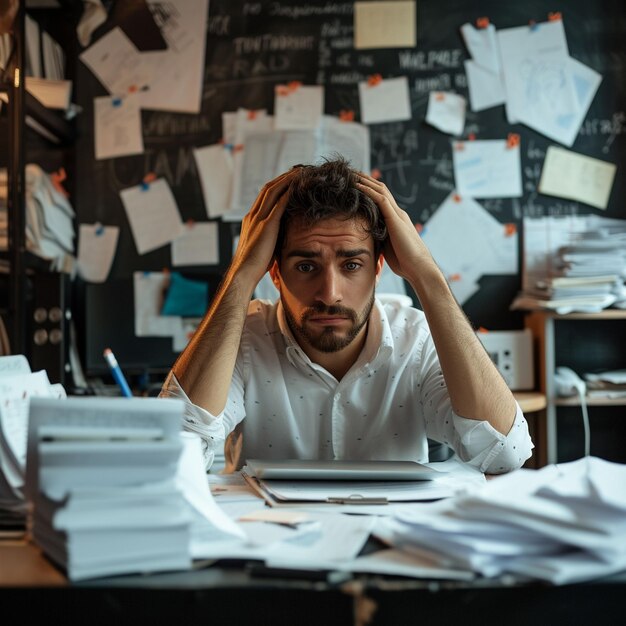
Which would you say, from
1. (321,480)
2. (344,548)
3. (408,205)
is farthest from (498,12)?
(344,548)

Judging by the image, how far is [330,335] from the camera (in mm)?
1483

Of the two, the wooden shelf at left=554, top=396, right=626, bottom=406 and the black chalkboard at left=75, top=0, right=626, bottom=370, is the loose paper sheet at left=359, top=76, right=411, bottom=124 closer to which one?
the black chalkboard at left=75, top=0, right=626, bottom=370

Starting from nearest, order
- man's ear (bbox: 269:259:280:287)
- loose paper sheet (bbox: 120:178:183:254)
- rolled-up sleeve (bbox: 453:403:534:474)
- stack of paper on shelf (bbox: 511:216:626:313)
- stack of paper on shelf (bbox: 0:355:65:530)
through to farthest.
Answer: stack of paper on shelf (bbox: 0:355:65:530), rolled-up sleeve (bbox: 453:403:534:474), man's ear (bbox: 269:259:280:287), stack of paper on shelf (bbox: 511:216:626:313), loose paper sheet (bbox: 120:178:183:254)

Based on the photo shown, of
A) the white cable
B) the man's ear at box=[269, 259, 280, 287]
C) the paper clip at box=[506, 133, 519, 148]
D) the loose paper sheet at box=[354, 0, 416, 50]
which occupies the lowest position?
the white cable

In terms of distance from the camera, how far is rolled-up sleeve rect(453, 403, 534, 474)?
4.25 feet

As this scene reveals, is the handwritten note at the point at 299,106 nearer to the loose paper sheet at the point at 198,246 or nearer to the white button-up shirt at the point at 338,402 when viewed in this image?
the loose paper sheet at the point at 198,246

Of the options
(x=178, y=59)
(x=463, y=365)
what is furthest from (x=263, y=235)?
(x=178, y=59)

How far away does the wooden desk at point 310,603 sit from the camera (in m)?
0.63

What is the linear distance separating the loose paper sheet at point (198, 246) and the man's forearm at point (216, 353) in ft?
5.03

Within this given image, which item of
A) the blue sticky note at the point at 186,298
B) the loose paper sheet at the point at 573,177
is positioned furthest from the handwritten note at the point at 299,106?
the loose paper sheet at the point at 573,177

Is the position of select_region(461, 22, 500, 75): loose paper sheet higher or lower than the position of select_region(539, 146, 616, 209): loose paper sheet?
higher

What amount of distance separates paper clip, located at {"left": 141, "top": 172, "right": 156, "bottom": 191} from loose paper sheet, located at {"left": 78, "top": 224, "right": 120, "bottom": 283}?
220 millimetres

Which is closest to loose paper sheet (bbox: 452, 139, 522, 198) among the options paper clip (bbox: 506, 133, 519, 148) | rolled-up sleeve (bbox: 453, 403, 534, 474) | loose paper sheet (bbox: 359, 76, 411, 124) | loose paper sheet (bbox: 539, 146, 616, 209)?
paper clip (bbox: 506, 133, 519, 148)

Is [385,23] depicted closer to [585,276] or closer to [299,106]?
[299,106]
